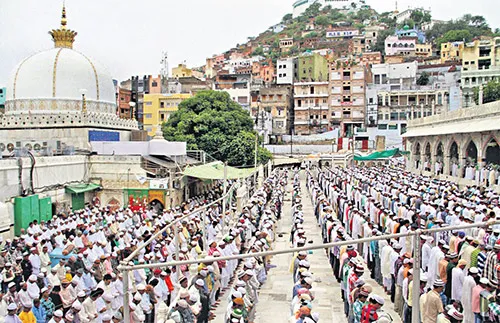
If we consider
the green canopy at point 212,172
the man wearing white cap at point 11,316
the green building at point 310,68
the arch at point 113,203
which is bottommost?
the arch at point 113,203

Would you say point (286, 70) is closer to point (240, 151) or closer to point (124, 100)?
point (124, 100)

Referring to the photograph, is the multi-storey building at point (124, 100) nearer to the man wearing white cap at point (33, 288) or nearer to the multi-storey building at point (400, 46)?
the man wearing white cap at point (33, 288)

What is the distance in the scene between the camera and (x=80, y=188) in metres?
20.1

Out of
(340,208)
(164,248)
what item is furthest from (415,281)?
(340,208)

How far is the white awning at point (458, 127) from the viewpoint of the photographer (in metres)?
21.1

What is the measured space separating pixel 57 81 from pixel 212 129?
957 centimetres

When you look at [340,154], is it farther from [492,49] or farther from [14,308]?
[14,308]

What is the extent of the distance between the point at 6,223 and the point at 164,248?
18.0 ft

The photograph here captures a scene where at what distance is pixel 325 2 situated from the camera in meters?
160

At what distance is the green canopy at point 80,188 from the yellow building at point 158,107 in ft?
108

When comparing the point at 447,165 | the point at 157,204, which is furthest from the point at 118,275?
the point at 447,165

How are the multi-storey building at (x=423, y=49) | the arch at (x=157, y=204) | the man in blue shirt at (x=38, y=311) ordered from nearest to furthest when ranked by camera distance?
the man in blue shirt at (x=38, y=311) → the arch at (x=157, y=204) → the multi-storey building at (x=423, y=49)

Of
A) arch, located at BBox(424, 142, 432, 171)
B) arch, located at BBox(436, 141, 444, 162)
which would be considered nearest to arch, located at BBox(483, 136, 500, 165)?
arch, located at BBox(436, 141, 444, 162)

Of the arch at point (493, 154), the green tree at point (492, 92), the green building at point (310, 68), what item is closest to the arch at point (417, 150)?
the arch at point (493, 154)
